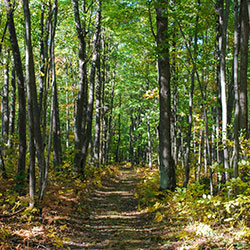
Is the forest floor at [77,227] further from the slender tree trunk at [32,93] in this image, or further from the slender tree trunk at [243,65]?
the slender tree trunk at [243,65]

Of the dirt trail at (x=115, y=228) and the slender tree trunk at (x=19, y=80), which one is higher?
the slender tree trunk at (x=19, y=80)

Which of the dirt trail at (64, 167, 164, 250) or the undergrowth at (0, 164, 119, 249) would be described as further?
the dirt trail at (64, 167, 164, 250)

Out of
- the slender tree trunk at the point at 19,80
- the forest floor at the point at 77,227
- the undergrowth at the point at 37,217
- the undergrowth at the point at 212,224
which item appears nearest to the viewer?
the undergrowth at the point at 212,224

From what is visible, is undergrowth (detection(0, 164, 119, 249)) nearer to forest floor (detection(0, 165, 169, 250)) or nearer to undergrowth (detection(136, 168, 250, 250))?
forest floor (detection(0, 165, 169, 250))

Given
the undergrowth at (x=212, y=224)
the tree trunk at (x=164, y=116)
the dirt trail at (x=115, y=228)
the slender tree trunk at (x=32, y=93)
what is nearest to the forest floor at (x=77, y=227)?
the dirt trail at (x=115, y=228)

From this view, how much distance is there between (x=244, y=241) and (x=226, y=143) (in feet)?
5.90

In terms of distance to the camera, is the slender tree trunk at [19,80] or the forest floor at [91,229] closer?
the forest floor at [91,229]

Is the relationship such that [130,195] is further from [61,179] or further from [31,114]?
[31,114]

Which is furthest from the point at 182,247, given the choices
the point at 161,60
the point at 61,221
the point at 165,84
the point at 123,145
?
the point at 123,145

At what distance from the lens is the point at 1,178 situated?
8.17 meters

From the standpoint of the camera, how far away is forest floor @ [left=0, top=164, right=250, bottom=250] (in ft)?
14.4

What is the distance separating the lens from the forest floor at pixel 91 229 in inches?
173

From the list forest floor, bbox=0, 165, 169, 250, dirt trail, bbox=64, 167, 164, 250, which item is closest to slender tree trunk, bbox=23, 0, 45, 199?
forest floor, bbox=0, 165, 169, 250

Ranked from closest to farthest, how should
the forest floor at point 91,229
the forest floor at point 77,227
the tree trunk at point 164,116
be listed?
1. the forest floor at point 91,229
2. the forest floor at point 77,227
3. the tree trunk at point 164,116
